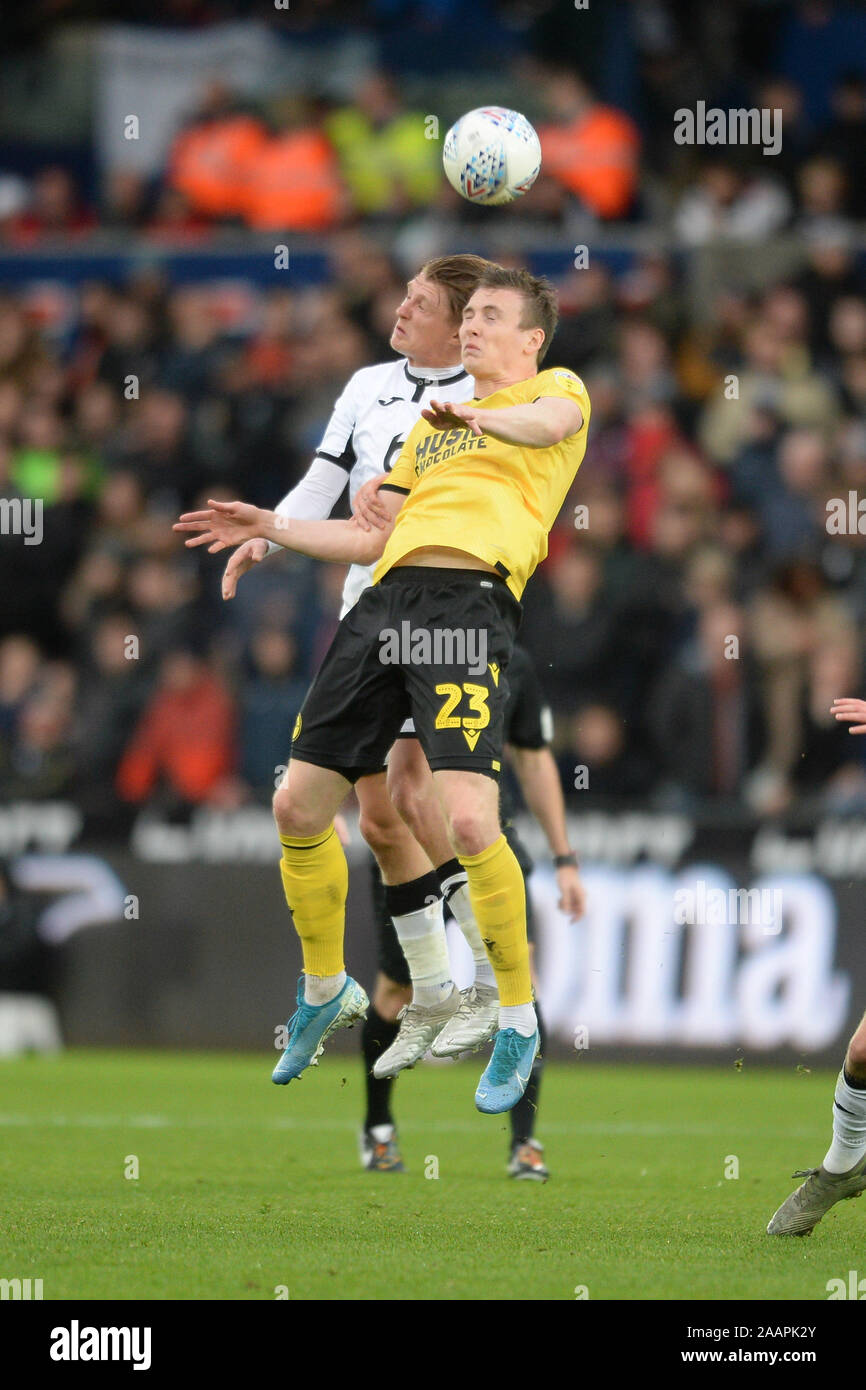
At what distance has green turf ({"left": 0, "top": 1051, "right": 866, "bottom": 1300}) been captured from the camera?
6.48 metres

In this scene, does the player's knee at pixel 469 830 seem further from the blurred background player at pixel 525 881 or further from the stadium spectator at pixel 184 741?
the stadium spectator at pixel 184 741

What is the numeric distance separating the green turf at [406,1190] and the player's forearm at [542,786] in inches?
58.6

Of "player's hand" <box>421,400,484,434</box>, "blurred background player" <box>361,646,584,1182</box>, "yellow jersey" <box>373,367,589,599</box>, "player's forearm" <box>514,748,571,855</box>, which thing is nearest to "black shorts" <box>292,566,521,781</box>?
"yellow jersey" <box>373,367,589,599</box>

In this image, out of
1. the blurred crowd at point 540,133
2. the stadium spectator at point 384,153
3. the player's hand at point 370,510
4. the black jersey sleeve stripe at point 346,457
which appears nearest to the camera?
the player's hand at point 370,510

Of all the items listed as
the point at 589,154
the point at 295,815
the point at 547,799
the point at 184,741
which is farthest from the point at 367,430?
the point at 589,154

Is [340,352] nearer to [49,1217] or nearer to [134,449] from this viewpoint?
[134,449]

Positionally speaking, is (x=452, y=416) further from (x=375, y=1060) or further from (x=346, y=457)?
(x=375, y=1060)

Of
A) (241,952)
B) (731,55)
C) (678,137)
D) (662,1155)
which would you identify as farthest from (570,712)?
(731,55)

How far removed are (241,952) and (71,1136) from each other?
3.86 metres

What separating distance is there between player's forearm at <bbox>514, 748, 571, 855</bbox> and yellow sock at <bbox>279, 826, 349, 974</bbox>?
1.87m

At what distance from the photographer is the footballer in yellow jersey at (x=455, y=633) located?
7.24 metres

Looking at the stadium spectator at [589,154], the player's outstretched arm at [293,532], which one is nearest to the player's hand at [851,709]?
the player's outstretched arm at [293,532]

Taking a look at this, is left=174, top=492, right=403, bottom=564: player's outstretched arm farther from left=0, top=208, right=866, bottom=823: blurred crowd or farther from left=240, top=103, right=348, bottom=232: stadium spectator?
left=240, top=103, right=348, bottom=232: stadium spectator

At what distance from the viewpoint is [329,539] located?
7785 millimetres
